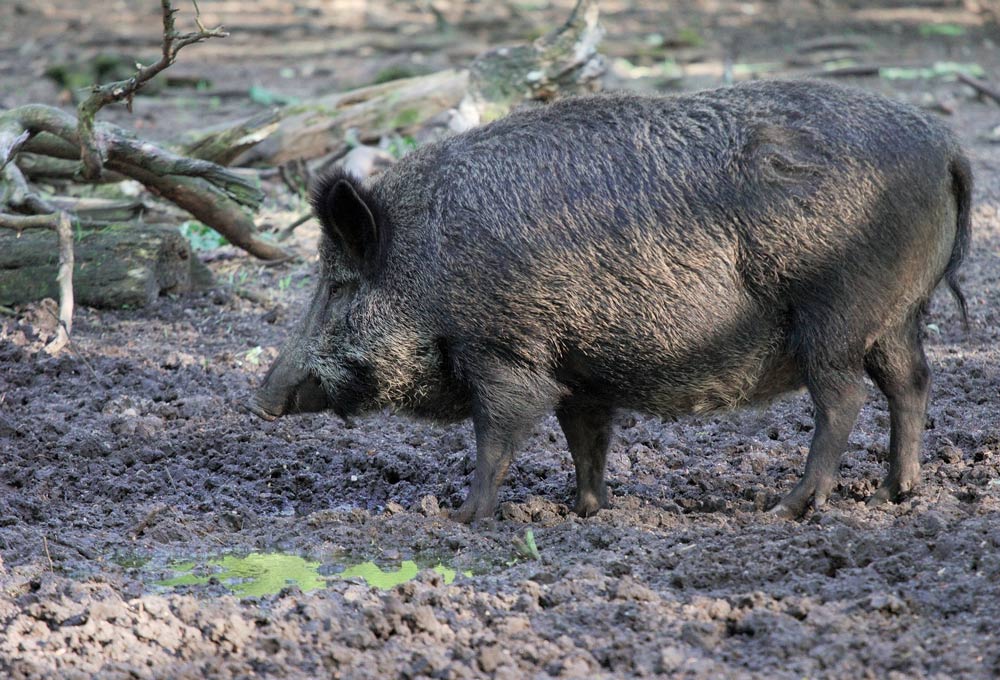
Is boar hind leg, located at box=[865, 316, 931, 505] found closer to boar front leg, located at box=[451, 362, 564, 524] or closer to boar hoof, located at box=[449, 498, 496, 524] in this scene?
boar front leg, located at box=[451, 362, 564, 524]

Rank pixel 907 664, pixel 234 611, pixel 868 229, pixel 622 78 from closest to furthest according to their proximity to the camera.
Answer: pixel 907 664
pixel 234 611
pixel 868 229
pixel 622 78

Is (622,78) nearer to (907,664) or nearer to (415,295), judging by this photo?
(415,295)

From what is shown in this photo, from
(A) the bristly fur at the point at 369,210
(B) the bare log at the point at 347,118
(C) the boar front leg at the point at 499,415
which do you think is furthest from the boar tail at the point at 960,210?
(B) the bare log at the point at 347,118

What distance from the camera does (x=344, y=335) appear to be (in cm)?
541

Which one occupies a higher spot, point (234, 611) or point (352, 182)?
point (352, 182)

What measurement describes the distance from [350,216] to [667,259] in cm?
136

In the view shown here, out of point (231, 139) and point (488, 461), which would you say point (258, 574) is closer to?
point (488, 461)

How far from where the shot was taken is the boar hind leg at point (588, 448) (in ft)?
17.9

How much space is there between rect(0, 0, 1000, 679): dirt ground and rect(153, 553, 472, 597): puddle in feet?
0.12

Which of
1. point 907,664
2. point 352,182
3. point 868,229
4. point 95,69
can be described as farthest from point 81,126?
point 95,69

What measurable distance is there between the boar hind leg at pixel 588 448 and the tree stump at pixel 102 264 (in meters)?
3.68

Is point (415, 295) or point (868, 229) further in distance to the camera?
point (415, 295)

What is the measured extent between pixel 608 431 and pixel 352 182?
1577 mm

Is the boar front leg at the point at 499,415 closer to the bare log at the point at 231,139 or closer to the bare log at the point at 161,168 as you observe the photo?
the bare log at the point at 161,168
